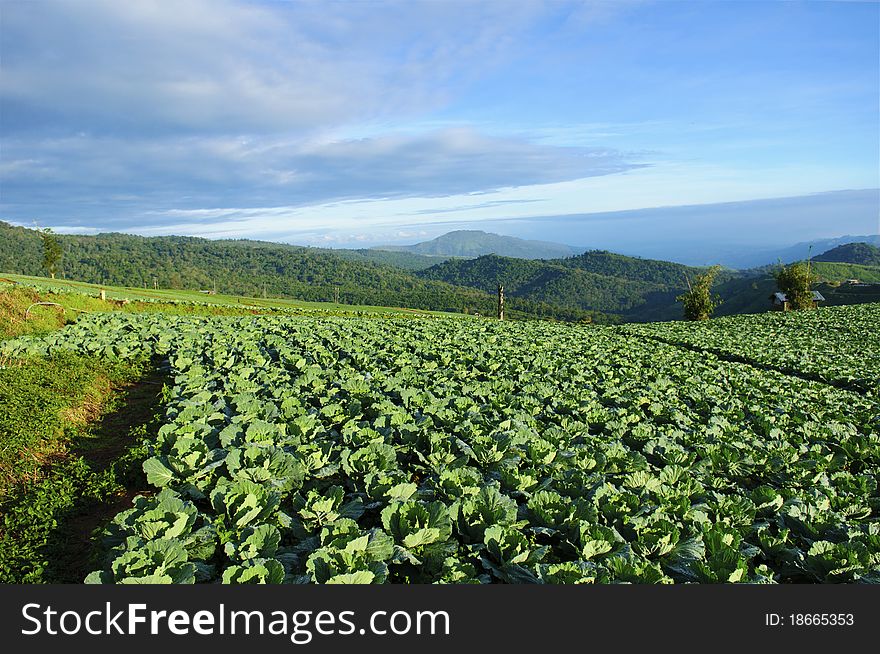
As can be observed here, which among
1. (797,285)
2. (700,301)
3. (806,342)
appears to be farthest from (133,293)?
(797,285)

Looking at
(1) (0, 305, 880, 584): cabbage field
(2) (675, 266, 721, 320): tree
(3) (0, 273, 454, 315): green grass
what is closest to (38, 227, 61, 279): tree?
(3) (0, 273, 454, 315): green grass

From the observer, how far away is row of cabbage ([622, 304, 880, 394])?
1783 centimetres

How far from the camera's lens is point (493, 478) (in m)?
6.80

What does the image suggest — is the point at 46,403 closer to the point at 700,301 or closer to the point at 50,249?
the point at 700,301

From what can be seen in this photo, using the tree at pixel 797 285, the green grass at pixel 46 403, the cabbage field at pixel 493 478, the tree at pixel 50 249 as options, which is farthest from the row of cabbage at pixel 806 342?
the tree at pixel 50 249

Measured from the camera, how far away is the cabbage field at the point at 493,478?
4777 millimetres

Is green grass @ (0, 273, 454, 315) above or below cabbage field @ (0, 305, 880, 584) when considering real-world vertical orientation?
above

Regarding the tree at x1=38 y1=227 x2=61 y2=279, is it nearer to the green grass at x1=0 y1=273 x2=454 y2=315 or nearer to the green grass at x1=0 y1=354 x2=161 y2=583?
the green grass at x1=0 y1=273 x2=454 y2=315

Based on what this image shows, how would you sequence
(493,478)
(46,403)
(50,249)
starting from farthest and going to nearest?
1. (50,249)
2. (46,403)
3. (493,478)

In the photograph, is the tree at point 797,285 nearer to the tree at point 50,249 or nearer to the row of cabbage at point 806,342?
the row of cabbage at point 806,342

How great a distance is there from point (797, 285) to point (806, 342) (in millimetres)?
39440

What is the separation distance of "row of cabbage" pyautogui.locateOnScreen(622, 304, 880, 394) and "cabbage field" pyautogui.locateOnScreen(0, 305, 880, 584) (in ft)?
9.47

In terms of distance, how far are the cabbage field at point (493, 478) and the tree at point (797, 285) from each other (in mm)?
50815

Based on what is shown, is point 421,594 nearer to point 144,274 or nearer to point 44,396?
point 44,396
